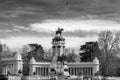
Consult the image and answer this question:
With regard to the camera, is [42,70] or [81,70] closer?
[81,70]

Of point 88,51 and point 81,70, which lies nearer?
point 81,70

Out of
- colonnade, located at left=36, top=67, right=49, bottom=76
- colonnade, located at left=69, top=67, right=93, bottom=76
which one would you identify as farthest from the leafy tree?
colonnade, located at left=36, top=67, right=49, bottom=76

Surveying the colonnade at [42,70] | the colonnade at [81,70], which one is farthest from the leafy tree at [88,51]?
the colonnade at [42,70]

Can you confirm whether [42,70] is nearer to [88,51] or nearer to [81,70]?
[81,70]

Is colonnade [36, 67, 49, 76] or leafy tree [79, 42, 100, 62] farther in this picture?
leafy tree [79, 42, 100, 62]

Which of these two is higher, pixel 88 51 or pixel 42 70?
pixel 88 51

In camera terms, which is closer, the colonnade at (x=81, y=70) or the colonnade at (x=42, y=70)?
the colonnade at (x=42, y=70)

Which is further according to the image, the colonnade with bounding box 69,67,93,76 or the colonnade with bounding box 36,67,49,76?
the colonnade with bounding box 69,67,93,76

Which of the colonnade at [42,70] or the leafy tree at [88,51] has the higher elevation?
the leafy tree at [88,51]

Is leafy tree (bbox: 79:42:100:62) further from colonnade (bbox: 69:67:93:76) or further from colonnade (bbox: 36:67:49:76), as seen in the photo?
colonnade (bbox: 36:67:49:76)

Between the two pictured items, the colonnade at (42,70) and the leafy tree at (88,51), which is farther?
the leafy tree at (88,51)

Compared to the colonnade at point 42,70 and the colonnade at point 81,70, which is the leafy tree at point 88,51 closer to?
the colonnade at point 81,70

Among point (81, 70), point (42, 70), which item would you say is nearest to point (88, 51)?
point (81, 70)

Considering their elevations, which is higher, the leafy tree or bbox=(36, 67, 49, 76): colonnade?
the leafy tree
